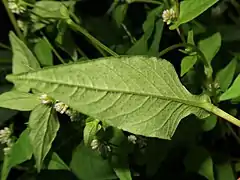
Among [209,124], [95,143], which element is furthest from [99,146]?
[209,124]

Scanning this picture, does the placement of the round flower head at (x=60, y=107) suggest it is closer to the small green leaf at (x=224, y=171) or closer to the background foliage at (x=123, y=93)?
the background foliage at (x=123, y=93)

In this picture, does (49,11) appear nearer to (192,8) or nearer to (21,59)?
(21,59)

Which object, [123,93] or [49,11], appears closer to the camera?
[123,93]

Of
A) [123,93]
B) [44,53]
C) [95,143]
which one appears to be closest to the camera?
[123,93]

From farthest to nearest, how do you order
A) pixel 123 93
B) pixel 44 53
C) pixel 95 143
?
pixel 44 53 < pixel 95 143 < pixel 123 93

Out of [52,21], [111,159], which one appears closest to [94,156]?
[111,159]

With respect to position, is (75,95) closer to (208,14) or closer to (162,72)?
(162,72)

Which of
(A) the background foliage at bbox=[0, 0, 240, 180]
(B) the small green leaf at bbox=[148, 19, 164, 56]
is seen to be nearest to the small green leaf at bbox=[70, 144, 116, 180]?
(A) the background foliage at bbox=[0, 0, 240, 180]

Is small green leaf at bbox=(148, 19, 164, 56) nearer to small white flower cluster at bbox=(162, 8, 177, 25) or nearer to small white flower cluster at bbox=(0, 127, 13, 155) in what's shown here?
small white flower cluster at bbox=(162, 8, 177, 25)
